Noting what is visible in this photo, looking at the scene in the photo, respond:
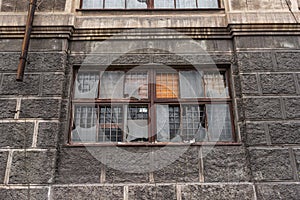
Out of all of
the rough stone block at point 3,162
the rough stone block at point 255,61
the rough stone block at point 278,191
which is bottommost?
the rough stone block at point 278,191

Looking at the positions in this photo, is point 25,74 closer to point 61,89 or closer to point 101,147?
point 61,89

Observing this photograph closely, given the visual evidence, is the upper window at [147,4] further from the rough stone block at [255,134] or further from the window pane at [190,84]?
the rough stone block at [255,134]

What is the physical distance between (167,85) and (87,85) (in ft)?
5.43

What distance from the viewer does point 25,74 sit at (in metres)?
5.98

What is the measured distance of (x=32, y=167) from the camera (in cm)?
531

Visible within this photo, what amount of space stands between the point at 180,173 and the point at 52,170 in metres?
2.27

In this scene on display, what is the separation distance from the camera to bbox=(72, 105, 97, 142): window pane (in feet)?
19.0

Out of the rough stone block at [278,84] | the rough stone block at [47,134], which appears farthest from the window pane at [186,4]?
the rough stone block at [47,134]

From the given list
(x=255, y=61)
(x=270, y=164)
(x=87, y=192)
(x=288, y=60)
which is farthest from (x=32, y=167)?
(x=288, y=60)

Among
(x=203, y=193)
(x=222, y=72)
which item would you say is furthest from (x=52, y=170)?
(x=222, y=72)

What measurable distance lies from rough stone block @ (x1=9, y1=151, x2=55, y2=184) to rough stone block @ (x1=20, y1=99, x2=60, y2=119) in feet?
2.30

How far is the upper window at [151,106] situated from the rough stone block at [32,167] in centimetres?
61

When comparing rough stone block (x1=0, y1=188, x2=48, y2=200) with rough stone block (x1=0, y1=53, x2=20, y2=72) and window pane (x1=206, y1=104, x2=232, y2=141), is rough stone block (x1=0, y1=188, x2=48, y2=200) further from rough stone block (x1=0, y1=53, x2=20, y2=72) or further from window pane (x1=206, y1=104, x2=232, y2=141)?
window pane (x1=206, y1=104, x2=232, y2=141)

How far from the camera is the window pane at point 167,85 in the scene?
6.14 metres
